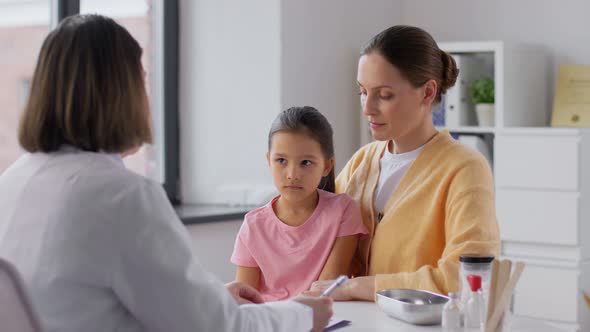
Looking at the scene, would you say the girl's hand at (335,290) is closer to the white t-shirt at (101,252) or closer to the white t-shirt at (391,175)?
the white t-shirt at (391,175)

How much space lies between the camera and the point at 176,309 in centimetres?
132

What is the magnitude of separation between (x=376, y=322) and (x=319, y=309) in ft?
0.88

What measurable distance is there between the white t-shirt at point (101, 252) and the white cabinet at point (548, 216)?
2.58 metres

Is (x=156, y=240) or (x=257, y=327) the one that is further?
(x=257, y=327)

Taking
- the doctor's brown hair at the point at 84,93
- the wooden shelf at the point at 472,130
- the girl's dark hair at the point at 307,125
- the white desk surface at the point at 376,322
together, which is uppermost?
the doctor's brown hair at the point at 84,93

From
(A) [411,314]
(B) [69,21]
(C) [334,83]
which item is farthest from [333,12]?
(B) [69,21]

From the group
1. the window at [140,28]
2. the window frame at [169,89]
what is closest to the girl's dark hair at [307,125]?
the window at [140,28]

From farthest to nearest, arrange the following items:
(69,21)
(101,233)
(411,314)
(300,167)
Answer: (300,167) → (411,314) → (69,21) → (101,233)

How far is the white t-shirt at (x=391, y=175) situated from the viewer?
2162 millimetres

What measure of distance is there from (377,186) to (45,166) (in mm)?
1016

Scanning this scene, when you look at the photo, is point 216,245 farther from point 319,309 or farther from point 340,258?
point 319,309

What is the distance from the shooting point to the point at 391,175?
219cm

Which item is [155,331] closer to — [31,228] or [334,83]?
[31,228]

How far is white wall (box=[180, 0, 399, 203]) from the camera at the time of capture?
3.92 meters
